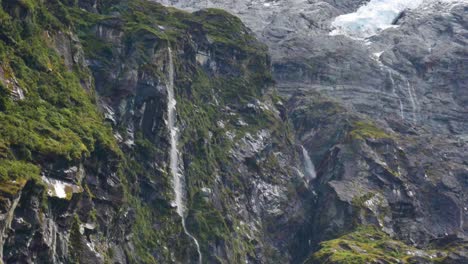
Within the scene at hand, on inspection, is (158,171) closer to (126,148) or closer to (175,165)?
(175,165)

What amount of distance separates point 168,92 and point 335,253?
48151 mm

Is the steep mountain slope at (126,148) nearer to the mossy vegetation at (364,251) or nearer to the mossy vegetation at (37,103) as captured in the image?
the mossy vegetation at (37,103)

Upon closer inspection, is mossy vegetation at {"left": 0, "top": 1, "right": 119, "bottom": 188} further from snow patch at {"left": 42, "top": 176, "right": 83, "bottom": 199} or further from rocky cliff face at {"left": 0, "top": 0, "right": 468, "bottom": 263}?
snow patch at {"left": 42, "top": 176, "right": 83, "bottom": 199}

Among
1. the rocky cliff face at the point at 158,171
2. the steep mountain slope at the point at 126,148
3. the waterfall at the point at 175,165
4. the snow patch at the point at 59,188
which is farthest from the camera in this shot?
the waterfall at the point at 175,165

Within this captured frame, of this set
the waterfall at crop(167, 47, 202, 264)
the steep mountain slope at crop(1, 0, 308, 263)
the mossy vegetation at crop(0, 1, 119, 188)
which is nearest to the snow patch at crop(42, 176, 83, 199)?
the steep mountain slope at crop(1, 0, 308, 263)

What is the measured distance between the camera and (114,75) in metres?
158

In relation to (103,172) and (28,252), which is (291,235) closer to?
(103,172)

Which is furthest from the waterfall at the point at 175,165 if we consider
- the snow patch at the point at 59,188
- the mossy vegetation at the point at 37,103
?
the snow patch at the point at 59,188

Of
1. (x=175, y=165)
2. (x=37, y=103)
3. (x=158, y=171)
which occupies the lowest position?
(x=175, y=165)

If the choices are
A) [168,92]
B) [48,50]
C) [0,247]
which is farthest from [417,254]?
[0,247]

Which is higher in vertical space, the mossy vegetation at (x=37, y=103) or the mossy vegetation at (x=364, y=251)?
the mossy vegetation at (x=37, y=103)

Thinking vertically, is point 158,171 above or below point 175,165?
above

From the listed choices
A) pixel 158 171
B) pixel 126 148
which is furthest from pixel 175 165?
pixel 126 148

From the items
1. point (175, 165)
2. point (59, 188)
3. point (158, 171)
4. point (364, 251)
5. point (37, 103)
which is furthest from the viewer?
point (175, 165)
